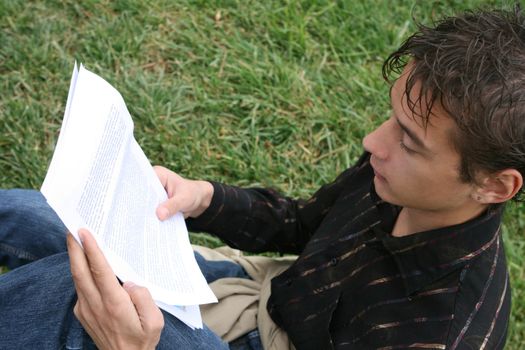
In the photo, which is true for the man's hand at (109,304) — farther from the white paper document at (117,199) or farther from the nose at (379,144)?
the nose at (379,144)

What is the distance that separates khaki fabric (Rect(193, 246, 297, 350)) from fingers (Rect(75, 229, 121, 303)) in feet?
1.44

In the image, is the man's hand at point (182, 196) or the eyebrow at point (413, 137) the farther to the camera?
the man's hand at point (182, 196)

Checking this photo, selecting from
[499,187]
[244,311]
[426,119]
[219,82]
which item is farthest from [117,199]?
[219,82]

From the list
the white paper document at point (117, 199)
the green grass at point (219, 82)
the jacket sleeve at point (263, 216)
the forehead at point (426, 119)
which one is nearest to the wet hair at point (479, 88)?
the forehead at point (426, 119)

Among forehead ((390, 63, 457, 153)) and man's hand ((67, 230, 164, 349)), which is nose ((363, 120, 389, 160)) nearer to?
forehead ((390, 63, 457, 153))

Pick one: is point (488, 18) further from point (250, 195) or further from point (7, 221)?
point (7, 221)

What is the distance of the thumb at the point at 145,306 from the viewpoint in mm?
1165

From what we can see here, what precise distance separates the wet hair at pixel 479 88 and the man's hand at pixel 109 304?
59 cm

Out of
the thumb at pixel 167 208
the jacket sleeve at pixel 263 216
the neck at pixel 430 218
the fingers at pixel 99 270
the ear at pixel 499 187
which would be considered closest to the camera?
the fingers at pixel 99 270

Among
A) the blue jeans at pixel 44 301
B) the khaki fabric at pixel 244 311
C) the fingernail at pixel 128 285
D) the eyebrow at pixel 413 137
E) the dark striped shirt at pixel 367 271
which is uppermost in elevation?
the eyebrow at pixel 413 137

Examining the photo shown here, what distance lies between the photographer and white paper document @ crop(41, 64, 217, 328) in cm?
110

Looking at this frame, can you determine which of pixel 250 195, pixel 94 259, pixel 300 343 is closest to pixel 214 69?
pixel 250 195

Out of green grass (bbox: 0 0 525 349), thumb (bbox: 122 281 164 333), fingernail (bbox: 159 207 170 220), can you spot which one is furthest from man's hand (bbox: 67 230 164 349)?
green grass (bbox: 0 0 525 349)

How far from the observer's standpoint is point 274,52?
2.71m
